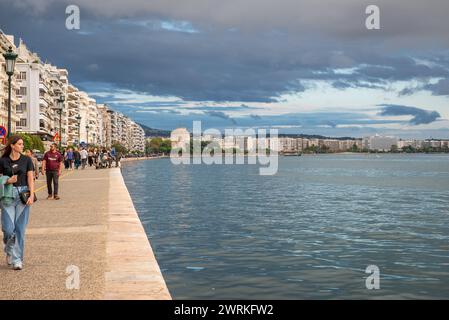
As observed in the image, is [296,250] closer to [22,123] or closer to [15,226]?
[15,226]

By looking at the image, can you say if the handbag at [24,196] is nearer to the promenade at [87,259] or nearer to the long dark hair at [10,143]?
the long dark hair at [10,143]

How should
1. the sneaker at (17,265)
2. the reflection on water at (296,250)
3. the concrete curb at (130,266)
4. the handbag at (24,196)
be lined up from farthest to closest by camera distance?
the reflection on water at (296,250) → the handbag at (24,196) → the sneaker at (17,265) → the concrete curb at (130,266)

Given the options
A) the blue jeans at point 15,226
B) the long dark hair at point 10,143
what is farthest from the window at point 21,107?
the blue jeans at point 15,226

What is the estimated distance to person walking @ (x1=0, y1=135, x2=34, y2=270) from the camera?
946cm

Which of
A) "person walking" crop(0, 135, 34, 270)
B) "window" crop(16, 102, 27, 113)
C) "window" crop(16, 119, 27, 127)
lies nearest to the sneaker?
"person walking" crop(0, 135, 34, 270)

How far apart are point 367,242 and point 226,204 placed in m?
13.7

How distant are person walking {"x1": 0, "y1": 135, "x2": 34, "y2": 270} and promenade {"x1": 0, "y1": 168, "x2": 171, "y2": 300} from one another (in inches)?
14.4

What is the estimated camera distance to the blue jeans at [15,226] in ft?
30.7

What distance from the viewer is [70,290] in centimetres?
795

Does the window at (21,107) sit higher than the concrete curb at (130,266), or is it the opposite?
the window at (21,107)

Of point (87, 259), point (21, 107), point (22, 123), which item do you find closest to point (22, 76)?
point (21, 107)

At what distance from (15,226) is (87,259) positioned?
130 centimetres

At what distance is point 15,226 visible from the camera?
9.62 meters
